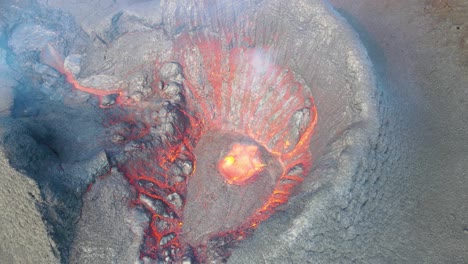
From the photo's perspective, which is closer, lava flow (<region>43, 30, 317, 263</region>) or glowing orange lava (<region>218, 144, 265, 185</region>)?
lava flow (<region>43, 30, 317, 263</region>)

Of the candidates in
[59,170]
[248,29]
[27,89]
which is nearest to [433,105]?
[248,29]

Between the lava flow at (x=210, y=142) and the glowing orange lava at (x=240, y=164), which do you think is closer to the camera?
the lava flow at (x=210, y=142)

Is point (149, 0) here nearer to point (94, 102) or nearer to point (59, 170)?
point (94, 102)

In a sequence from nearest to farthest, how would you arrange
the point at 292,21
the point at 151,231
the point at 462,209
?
the point at 462,209, the point at 151,231, the point at 292,21

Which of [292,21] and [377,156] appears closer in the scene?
[377,156]
